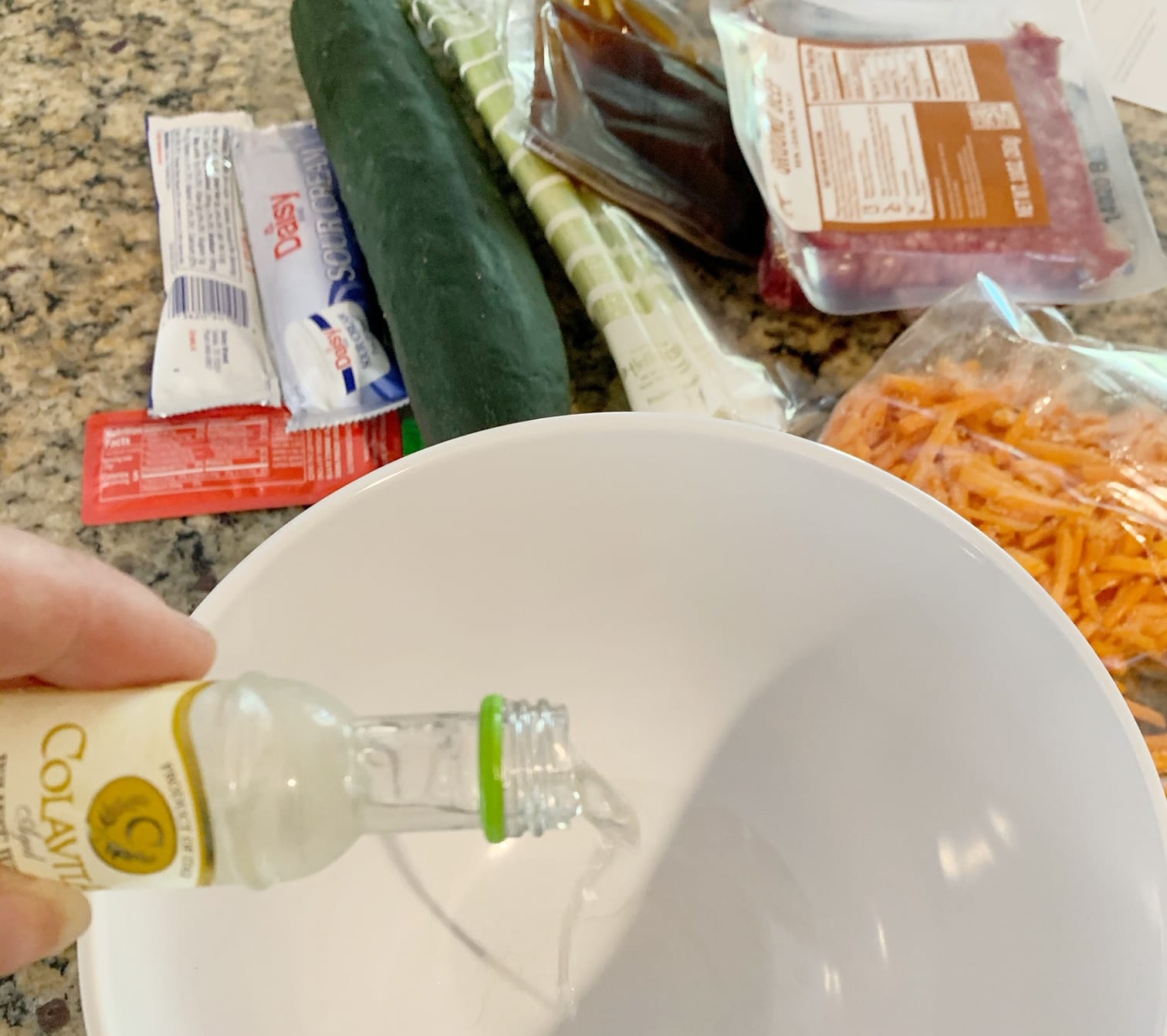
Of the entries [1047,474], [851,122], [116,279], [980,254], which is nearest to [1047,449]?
[1047,474]

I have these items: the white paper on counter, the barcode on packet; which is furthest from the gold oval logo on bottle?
the white paper on counter

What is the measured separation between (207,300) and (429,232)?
22 cm

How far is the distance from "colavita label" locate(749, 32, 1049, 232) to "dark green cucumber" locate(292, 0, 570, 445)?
208 millimetres

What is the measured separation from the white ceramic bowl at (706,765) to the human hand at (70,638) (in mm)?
32

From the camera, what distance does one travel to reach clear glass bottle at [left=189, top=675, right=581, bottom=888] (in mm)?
356

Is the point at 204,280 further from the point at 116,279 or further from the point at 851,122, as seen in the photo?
the point at 851,122

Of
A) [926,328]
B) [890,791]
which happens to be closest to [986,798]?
[890,791]

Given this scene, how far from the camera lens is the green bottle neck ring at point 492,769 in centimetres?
38

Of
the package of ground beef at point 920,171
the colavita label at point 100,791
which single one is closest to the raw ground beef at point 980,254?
the package of ground beef at point 920,171

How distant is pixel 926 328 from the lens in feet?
2.20

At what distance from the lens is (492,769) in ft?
1.24

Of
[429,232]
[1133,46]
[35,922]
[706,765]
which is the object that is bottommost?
[706,765]

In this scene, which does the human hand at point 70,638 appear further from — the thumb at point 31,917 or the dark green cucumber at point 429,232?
the dark green cucumber at point 429,232

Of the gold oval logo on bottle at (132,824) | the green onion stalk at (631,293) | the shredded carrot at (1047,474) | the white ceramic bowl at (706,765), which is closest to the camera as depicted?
the gold oval logo on bottle at (132,824)
